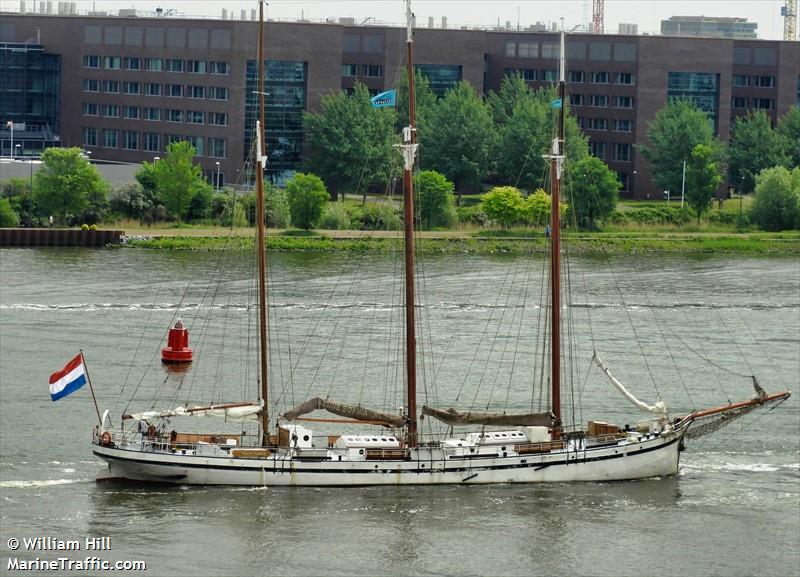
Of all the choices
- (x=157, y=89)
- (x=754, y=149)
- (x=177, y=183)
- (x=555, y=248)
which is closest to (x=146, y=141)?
(x=157, y=89)

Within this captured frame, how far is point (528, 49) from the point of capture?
155000 mm

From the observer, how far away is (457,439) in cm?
5106

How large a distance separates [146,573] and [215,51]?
10297cm

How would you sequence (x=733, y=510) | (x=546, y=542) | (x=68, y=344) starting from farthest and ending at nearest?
(x=68, y=344) < (x=733, y=510) < (x=546, y=542)

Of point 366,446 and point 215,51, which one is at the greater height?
point 215,51

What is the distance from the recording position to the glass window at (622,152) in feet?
498

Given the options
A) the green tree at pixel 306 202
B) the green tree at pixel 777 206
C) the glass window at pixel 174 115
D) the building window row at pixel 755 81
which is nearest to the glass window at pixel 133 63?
the glass window at pixel 174 115

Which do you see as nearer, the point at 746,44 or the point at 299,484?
the point at 299,484

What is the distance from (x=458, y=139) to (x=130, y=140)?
28802mm

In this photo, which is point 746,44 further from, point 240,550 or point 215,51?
point 240,550

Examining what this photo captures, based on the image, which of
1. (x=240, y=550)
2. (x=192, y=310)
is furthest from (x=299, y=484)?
(x=192, y=310)

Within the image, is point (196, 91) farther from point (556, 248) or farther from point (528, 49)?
point (556, 248)

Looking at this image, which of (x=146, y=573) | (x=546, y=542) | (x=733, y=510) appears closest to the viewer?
(x=146, y=573)

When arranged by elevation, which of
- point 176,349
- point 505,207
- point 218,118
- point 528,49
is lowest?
point 176,349
